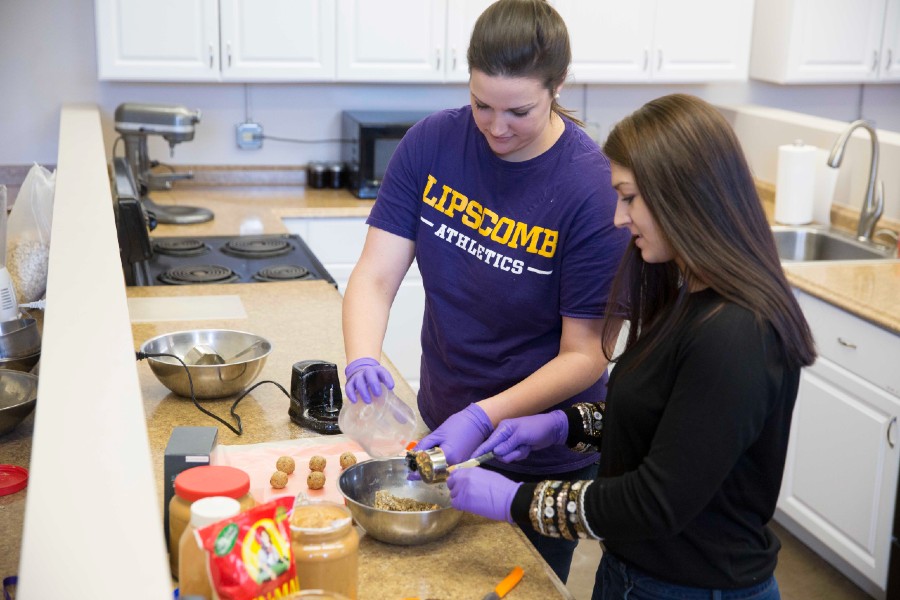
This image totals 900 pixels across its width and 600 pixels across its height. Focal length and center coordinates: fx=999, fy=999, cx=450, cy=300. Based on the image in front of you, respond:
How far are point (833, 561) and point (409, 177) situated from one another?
2.12 metres

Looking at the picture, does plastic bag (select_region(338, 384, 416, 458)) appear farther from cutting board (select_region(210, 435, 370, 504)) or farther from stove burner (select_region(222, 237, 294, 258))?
stove burner (select_region(222, 237, 294, 258))

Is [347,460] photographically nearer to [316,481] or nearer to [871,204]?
[316,481]

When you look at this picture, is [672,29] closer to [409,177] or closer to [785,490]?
[785,490]

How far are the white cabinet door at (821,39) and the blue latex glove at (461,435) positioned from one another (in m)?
3.26

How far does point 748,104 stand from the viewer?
4793 millimetres

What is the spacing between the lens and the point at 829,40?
4.27 metres

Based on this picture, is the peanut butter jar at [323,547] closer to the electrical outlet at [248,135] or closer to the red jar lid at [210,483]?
the red jar lid at [210,483]

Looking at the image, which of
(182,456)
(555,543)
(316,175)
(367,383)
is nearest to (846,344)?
(555,543)

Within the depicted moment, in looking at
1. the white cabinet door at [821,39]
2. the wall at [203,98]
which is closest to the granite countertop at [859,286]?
the wall at [203,98]

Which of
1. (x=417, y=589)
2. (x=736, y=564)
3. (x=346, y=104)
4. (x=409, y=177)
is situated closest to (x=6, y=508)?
(x=417, y=589)

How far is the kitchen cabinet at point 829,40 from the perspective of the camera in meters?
4.23

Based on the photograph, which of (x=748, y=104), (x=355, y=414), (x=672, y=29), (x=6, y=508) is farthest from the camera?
(x=748, y=104)

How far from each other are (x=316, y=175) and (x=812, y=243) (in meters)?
1.99

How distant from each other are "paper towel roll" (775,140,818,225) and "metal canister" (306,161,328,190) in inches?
72.1
